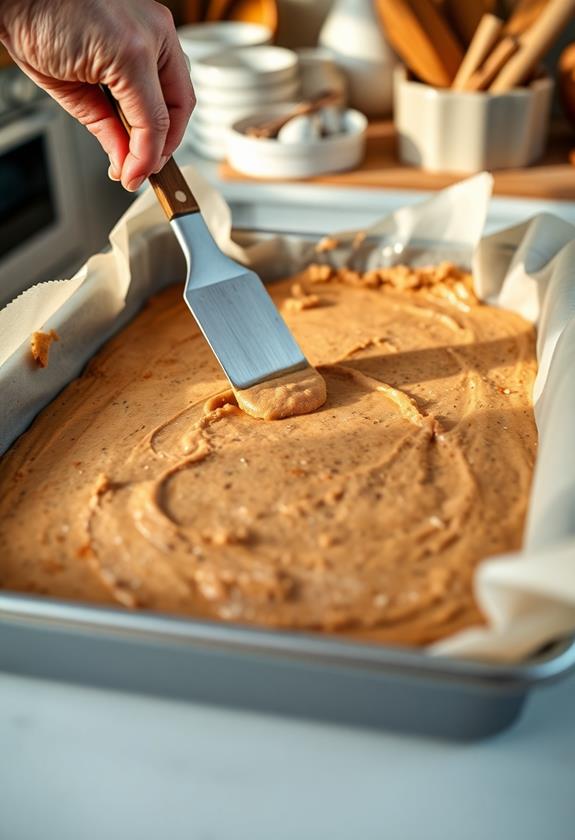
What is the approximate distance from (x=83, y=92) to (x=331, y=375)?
0.49 m

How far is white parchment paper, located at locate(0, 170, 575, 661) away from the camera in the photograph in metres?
0.72

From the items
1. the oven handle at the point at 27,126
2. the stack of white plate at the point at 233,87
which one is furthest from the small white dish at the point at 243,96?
the oven handle at the point at 27,126

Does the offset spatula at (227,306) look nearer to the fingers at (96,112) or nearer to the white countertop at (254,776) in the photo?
the fingers at (96,112)

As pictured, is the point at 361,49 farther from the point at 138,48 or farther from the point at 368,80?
the point at 138,48

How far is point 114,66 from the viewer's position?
1084 millimetres

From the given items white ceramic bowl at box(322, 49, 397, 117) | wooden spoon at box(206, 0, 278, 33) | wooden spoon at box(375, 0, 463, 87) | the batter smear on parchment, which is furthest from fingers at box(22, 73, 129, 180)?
wooden spoon at box(206, 0, 278, 33)

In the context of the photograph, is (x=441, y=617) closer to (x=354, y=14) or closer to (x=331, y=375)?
(x=331, y=375)

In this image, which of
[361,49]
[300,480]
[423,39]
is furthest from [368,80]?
[300,480]

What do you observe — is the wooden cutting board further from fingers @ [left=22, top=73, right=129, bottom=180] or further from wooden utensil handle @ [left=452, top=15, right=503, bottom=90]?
fingers @ [left=22, top=73, right=129, bottom=180]

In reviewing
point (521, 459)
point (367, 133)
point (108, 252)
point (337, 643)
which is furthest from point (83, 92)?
point (367, 133)

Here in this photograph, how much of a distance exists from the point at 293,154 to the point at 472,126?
351 millimetres

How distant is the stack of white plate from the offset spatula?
72cm

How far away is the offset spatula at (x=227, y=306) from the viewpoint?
1171mm

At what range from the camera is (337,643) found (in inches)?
28.5
